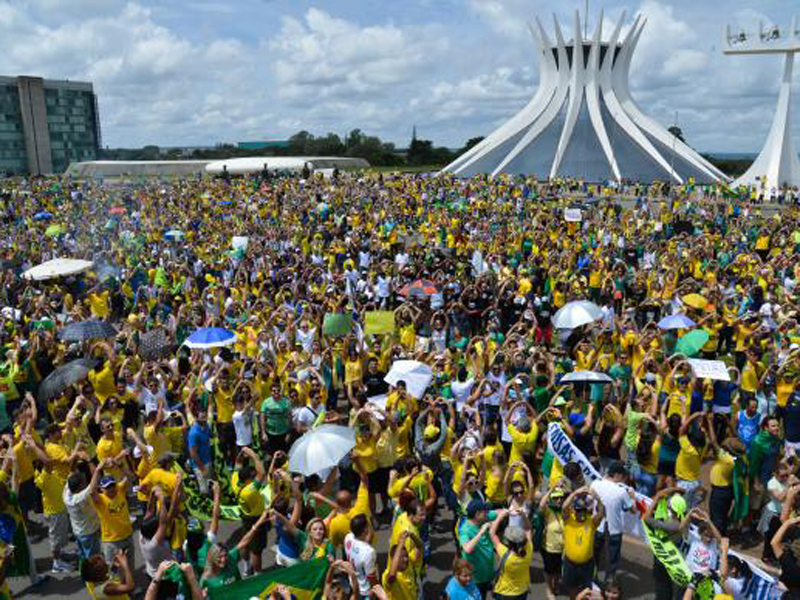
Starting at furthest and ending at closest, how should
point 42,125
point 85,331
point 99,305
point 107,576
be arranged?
point 42,125
point 99,305
point 85,331
point 107,576

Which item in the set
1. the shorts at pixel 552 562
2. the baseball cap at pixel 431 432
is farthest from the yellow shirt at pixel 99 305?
the shorts at pixel 552 562

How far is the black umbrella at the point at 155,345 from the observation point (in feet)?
31.8

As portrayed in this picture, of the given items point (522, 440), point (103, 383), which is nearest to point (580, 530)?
point (522, 440)

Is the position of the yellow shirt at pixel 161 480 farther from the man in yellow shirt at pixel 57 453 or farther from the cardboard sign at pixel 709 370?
the cardboard sign at pixel 709 370

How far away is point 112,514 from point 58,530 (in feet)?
4.00

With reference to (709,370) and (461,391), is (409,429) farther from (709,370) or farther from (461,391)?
A: (709,370)

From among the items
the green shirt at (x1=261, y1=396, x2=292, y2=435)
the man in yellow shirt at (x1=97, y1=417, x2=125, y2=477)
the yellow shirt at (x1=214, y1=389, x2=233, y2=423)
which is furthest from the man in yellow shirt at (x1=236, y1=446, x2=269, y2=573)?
the yellow shirt at (x1=214, y1=389, x2=233, y2=423)

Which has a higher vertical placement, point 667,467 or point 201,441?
point 201,441

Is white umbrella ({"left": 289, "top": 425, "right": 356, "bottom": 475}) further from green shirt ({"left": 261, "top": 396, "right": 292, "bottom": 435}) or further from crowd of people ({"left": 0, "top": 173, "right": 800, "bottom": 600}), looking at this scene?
green shirt ({"left": 261, "top": 396, "right": 292, "bottom": 435})

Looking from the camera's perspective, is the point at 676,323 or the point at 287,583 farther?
the point at 676,323

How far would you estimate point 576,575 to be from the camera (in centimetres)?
521

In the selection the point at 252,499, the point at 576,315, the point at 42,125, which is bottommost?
the point at 252,499

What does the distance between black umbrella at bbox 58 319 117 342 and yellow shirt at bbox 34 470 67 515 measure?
3.61 metres

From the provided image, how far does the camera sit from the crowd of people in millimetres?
4918
